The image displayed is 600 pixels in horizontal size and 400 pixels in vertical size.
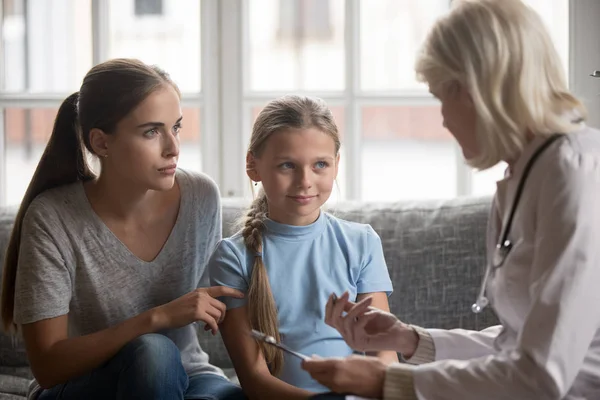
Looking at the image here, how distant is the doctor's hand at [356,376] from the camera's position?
1445 mm

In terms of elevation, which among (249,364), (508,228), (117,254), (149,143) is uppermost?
(149,143)

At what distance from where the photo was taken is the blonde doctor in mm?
1286

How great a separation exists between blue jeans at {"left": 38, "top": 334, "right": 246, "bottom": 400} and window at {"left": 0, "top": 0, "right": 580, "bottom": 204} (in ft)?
3.75

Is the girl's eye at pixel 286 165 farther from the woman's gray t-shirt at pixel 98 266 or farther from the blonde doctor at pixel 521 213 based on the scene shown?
the blonde doctor at pixel 521 213

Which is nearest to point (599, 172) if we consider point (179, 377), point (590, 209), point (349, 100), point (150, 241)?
point (590, 209)

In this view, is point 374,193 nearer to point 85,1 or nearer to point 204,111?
point 204,111

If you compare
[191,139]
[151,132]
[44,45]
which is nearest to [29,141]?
[44,45]

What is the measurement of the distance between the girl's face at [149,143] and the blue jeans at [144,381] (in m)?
0.36

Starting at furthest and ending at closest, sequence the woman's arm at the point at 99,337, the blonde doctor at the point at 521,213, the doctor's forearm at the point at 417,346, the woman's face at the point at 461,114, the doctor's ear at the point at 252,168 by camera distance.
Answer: the doctor's ear at the point at 252,168
the woman's arm at the point at 99,337
the doctor's forearm at the point at 417,346
the woman's face at the point at 461,114
the blonde doctor at the point at 521,213

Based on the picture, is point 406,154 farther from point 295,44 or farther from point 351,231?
point 351,231

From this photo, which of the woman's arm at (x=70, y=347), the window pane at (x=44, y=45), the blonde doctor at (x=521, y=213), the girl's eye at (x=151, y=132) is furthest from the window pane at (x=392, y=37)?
the blonde doctor at (x=521, y=213)

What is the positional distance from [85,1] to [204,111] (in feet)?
1.82

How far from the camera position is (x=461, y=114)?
144 centimetres

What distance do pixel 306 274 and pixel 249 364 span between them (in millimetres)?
244
